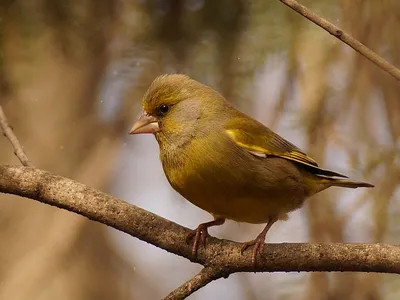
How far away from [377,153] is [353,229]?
0.26 m

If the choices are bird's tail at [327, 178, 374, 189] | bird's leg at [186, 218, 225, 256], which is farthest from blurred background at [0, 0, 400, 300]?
bird's leg at [186, 218, 225, 256]

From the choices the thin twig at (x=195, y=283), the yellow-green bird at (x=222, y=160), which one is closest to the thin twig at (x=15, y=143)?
the yellow-green bird at (x=222, y=160)

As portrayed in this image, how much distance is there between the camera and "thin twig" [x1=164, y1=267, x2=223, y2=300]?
1.48 m

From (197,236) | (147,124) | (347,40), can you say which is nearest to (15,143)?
(147,124)

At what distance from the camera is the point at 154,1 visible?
215 cm

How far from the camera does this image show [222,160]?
179 centimetres

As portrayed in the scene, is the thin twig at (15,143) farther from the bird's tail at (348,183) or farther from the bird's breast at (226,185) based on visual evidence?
the bird's tail at (348,183)

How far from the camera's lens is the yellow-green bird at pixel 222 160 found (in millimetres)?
1767

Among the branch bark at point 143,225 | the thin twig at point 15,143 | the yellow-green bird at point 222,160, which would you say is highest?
the yellow-green bird at point 222,160

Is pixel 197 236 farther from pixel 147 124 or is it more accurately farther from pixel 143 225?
pixel 147 124

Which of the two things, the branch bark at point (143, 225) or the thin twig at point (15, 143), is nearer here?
the branch bark at point (143, 225)

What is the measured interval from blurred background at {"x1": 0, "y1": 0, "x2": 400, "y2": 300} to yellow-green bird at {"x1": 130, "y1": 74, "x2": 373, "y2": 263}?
18 centimetres

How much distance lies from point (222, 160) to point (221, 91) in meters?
0.54

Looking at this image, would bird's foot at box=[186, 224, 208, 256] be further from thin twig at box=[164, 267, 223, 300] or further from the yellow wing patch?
the yellow wing patch
